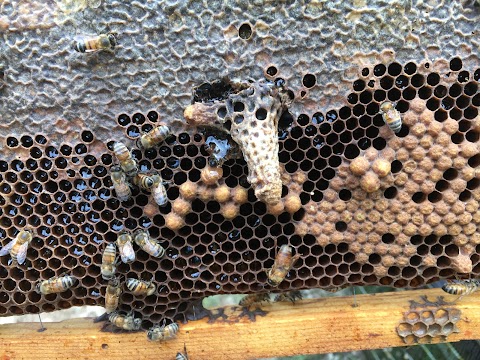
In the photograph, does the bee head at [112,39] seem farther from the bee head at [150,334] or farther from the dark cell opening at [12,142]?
the bee head at [150,334]

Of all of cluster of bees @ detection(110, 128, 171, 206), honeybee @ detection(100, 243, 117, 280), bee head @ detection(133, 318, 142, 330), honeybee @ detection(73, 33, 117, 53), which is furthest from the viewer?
bee head @ detection(133, 318, 142, 330)

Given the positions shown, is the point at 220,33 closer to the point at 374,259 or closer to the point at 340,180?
the point at 340,180

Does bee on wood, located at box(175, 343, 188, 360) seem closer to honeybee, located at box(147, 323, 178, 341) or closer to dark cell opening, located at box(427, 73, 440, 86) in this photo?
honeybee, located at box(147, 323, 178, 341)

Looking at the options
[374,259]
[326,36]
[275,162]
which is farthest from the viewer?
[374,259]

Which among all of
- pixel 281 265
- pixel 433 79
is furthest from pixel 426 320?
pixel 433 79

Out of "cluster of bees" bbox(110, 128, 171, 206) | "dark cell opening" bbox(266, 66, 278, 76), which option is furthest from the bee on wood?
"dark cell opening" bbox(266, 66, 278, 76)

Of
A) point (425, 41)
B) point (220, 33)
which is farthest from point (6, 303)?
point (425, 41)

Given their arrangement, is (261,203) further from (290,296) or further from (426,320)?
(426,320)
